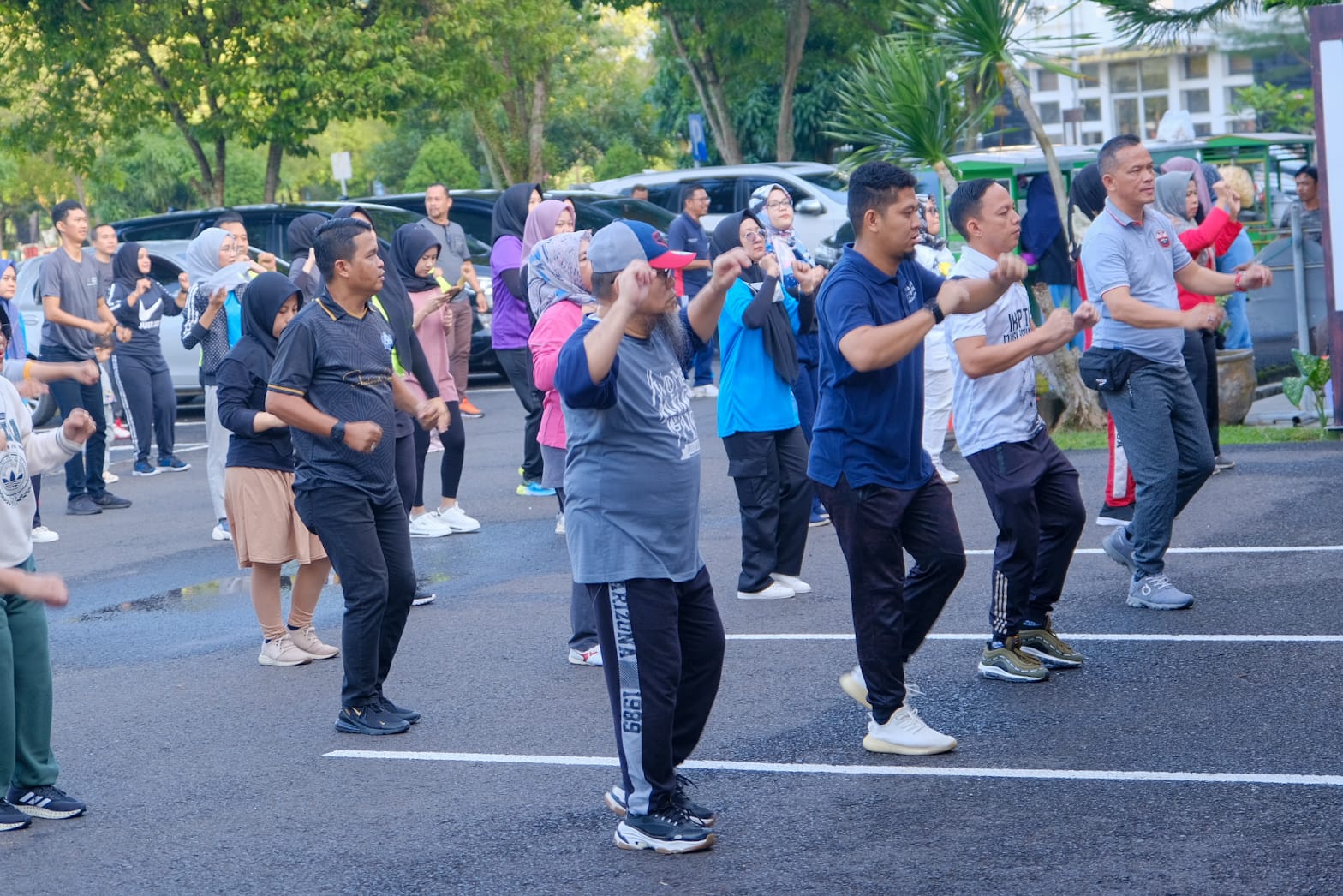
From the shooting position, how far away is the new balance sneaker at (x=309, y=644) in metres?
7.60

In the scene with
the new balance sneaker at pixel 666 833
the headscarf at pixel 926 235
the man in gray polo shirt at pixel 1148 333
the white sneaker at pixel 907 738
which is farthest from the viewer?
→ the headscarf at pixel 926 235

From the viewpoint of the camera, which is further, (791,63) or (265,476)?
(791,63)

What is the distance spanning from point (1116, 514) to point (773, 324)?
7.31 feet

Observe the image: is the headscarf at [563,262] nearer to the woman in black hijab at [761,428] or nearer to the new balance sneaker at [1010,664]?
the new balance sneaker at [1010,664]

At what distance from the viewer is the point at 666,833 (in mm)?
4816

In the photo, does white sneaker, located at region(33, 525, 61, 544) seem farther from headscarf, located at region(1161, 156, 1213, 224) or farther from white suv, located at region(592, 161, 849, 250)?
white suv, located at region(592, 161, 849, 250)

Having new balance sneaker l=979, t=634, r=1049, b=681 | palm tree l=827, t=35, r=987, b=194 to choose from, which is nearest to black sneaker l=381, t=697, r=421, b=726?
new balance sneaker l=979, t=634, r=1049, b=681

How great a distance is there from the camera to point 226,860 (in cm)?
503

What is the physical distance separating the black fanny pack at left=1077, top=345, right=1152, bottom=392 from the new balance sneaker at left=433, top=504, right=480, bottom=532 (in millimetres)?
4588

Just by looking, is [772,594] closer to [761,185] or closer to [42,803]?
[42,803]

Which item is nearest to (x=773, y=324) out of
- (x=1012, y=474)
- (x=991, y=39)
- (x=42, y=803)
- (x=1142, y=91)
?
(x=1012, y=474)

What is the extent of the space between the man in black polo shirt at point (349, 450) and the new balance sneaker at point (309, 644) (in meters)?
1.25

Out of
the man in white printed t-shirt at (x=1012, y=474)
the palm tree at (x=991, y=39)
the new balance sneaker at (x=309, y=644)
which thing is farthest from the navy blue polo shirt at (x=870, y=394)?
the palm tree at (x=991, y=39)

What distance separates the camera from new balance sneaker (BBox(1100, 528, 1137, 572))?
764 centimetres
